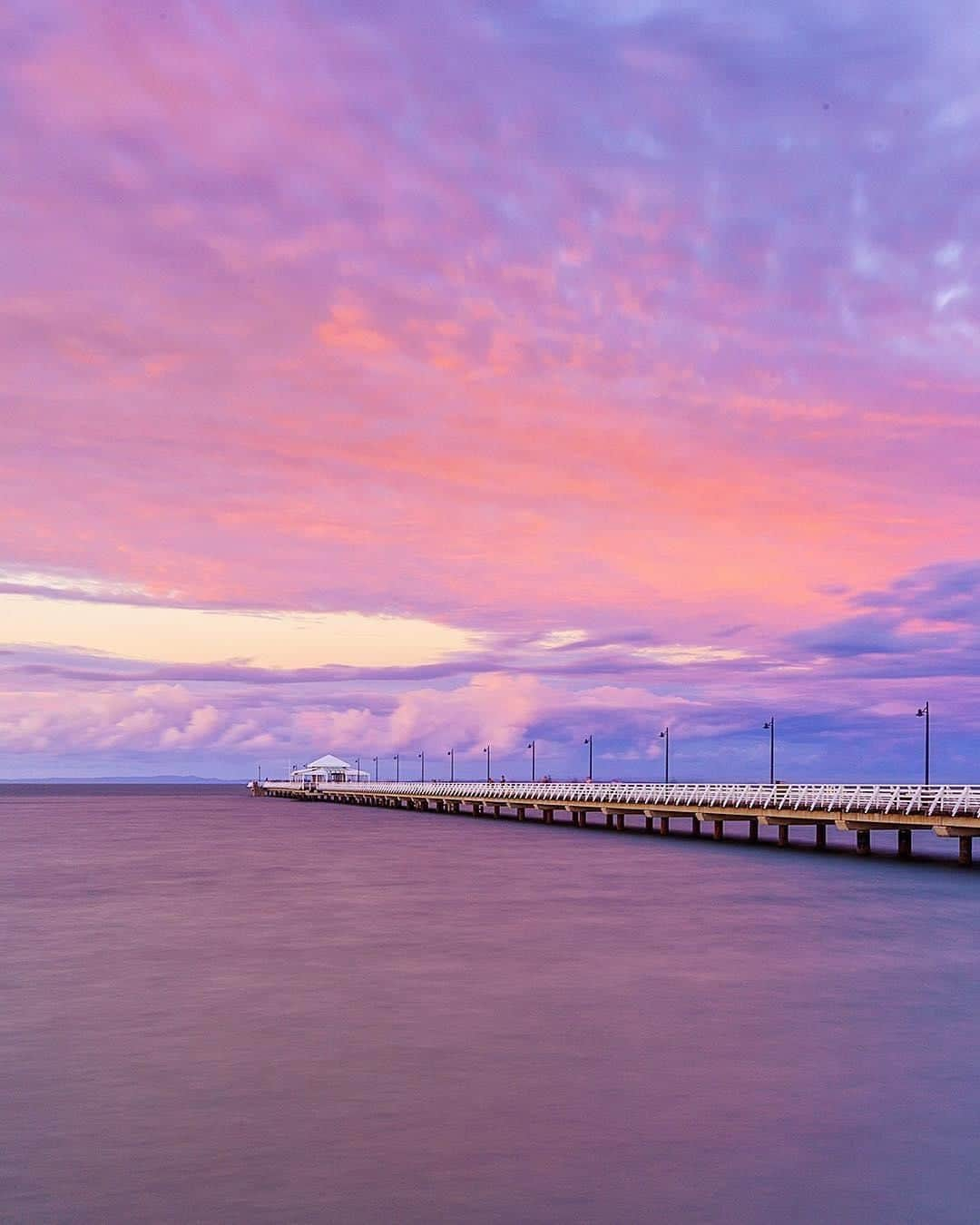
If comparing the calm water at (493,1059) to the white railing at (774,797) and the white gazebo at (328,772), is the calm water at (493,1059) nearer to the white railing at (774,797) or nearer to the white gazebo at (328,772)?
the white railing at (774,797)

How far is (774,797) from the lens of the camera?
199ft

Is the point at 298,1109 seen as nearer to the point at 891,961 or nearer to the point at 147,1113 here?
the point at 147,1113

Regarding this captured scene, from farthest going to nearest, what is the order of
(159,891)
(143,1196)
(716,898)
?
(159,891), (716,898), (143,1196)

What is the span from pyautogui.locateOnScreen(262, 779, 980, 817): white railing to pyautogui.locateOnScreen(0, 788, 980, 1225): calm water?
279 inches

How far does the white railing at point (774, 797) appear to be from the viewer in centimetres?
4912

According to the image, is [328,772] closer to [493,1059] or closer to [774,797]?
[774,797]

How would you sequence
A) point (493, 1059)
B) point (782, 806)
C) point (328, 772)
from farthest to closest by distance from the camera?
point (328, 772) → point (782, 806) → point (493, 1059)

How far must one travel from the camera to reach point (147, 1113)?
16422 mm

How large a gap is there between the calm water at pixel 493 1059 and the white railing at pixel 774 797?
23.3ft

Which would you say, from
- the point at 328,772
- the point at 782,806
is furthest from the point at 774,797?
the point at 328,772

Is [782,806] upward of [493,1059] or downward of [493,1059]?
upward

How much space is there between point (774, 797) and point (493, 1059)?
43664mm

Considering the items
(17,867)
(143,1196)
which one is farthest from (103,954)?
(17,867)

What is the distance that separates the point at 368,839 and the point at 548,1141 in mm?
67253
